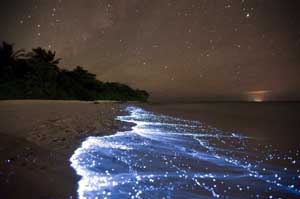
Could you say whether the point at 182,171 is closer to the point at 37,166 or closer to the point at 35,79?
the point at 37,166

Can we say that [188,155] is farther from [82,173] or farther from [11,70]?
[11,70]

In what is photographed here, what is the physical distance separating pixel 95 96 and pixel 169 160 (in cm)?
4817

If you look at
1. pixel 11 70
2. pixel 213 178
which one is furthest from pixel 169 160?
pixel 11 70

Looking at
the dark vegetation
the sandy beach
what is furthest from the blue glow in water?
the dark vegetation

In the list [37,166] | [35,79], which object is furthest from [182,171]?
[35,79]

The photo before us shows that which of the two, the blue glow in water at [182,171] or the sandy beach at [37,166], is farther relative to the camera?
the blue glow in water at [182,171]

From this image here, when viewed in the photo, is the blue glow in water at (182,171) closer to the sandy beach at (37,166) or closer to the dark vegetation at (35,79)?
the sandy beach at (37,166)

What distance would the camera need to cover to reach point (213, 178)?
539cm

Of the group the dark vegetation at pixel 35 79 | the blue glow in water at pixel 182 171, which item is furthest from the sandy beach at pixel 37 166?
the dark vegetation at pixel 35 79

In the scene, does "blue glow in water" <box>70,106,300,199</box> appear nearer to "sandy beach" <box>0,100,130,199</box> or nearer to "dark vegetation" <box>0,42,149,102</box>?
"sandy beach" <box>0,100,130,199</box>

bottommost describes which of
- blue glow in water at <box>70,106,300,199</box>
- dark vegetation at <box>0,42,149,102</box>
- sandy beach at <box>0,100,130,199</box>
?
blue glow in water at <box>70,106,300,199</box>

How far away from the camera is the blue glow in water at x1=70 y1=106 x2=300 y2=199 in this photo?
4.48 m

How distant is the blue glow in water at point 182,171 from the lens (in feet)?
14.7

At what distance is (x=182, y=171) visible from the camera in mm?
5797
